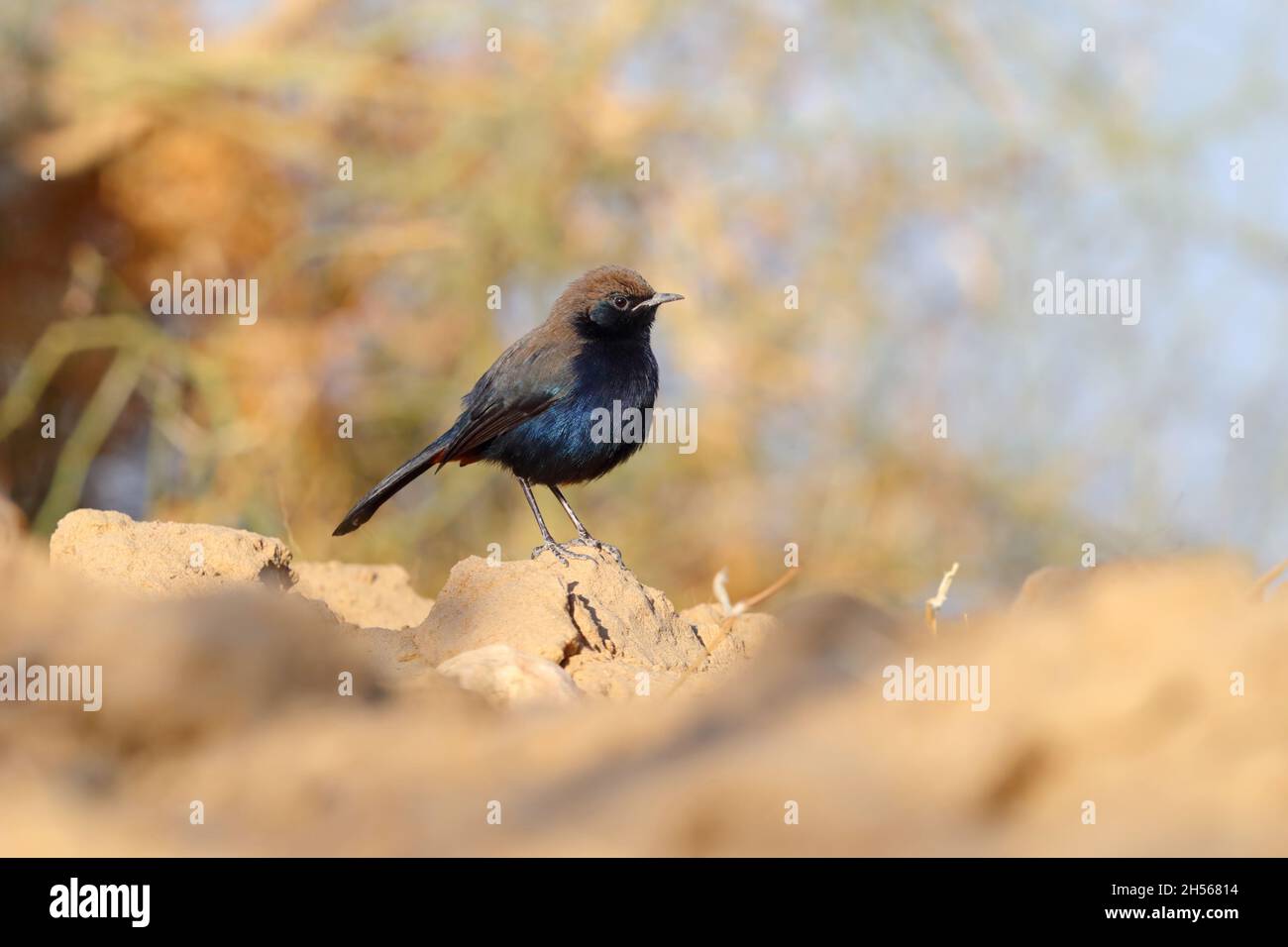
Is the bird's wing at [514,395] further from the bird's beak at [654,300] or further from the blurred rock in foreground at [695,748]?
the blurred rock in foreground at [695,748]

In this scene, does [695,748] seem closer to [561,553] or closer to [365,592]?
[561,553]

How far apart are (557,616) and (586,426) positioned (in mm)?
1855

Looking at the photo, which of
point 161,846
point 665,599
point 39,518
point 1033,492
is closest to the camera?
point 161,846

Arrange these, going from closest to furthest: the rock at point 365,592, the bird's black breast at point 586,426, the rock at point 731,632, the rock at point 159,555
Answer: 1. the rock at point 159,555
2. the rock at point 731,632
3. the rock at point 365,592
4. the bird's black breast at point 586,426

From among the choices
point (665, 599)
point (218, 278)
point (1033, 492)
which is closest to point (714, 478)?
point (1033, 492)

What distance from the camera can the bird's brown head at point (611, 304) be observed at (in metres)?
6.22

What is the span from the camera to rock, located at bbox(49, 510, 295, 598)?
426 centimetres

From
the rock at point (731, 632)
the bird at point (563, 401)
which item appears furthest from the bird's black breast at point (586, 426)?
the rock at point (731, 632)

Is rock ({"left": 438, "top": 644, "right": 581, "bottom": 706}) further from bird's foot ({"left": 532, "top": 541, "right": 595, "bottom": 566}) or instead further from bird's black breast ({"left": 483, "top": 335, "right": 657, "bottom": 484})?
bird's black breast ({"left": 483, "top": 335, "right": 657, "bottom": 484})

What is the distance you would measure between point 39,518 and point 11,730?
22.5 feet

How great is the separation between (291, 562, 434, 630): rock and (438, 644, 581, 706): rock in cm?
156

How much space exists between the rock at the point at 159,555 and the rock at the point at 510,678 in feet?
3.78

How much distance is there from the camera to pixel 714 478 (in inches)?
423

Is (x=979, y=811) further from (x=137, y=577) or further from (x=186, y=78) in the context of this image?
(x=186, y=78)
